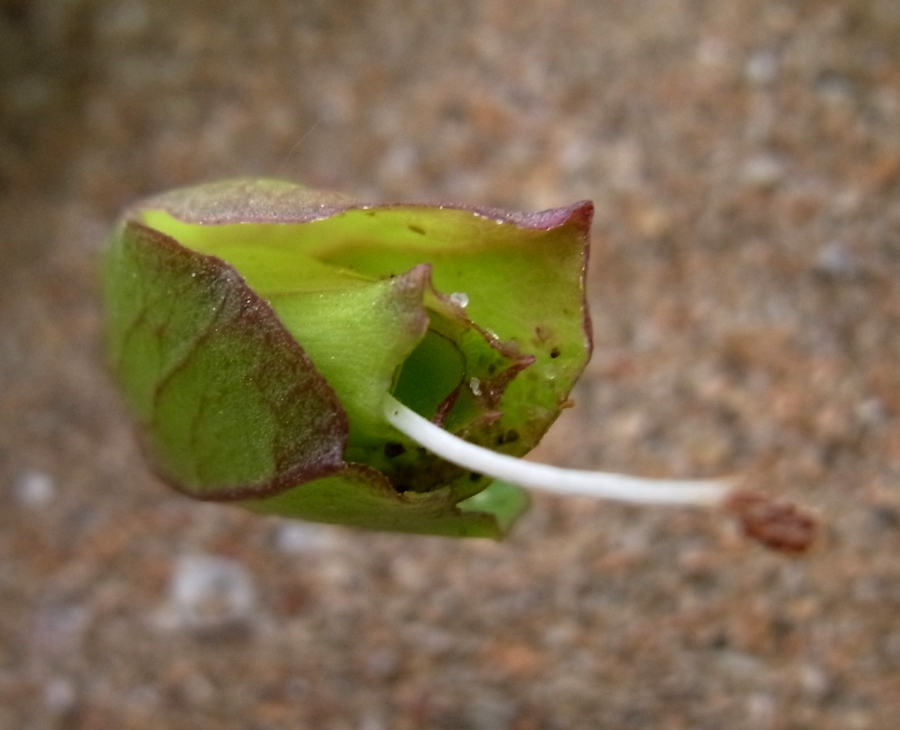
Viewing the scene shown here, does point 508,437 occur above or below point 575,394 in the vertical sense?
above

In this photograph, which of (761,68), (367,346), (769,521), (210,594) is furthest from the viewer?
(761,68)

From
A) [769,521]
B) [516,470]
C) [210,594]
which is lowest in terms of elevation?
[210,594]

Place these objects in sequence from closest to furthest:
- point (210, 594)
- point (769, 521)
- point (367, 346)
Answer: point (367, 346) → point (769, 521) → point (210, 594)

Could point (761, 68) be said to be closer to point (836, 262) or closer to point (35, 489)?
point (836, 262)

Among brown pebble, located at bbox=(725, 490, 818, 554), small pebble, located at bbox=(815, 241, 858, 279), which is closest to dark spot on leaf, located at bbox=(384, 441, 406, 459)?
brown pebble, located at bbox=(725, 490, 818, 554)

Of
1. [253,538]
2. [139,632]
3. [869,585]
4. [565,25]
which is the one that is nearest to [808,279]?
[869,585]

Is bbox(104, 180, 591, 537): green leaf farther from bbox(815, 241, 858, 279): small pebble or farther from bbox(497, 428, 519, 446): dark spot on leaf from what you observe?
bbox(815, 241, 858, 279): small pebble

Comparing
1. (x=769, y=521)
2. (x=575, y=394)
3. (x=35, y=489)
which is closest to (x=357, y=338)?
(x=769, y=521)

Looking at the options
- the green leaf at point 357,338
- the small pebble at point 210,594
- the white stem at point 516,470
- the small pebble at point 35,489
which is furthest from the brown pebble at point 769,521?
the small pebble at point 35,489
